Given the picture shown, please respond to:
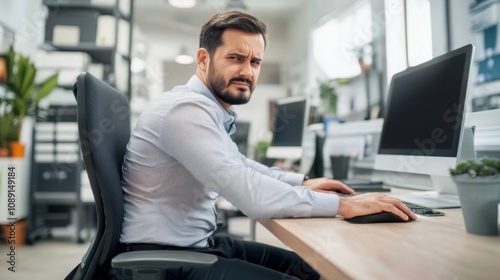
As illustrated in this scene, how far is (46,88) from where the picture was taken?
3205 mm

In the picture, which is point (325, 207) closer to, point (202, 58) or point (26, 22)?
point (202, 58)

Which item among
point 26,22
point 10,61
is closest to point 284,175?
point 10,61

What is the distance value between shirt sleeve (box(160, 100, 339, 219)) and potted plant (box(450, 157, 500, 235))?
0.28 metres

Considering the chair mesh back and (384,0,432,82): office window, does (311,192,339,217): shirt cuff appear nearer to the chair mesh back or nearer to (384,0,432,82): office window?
the chair mesh back

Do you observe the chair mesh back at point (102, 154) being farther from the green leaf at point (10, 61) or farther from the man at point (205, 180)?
the green leaf at point (10, 61)

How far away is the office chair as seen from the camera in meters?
0.77

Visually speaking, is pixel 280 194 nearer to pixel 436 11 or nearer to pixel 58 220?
pixel 436 11

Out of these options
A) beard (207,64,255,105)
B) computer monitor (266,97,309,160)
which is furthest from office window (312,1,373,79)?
beard (207,64,255,105)

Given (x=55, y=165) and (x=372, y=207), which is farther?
(x=55, y=165)

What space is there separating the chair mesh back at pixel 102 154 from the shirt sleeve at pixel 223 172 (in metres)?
0.13

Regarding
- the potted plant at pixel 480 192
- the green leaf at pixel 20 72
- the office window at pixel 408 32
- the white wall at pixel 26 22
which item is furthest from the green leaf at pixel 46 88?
the potted plant at pixel 480 192

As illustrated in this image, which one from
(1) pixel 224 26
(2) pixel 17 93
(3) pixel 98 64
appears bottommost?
(1) pixel 224 26

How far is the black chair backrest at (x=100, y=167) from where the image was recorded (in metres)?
0.85

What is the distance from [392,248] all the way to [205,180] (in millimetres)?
423
